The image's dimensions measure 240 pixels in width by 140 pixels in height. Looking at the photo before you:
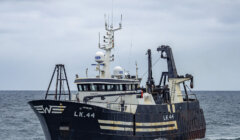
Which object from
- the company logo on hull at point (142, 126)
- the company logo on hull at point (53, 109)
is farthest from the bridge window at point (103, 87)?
the company logo on hull at point (53, 109)

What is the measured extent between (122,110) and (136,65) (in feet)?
27.0

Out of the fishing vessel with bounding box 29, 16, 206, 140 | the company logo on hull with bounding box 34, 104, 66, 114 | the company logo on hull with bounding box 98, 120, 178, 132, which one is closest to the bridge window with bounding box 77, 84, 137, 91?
the fishing vessel with bounding box 29, 16, 206, 140

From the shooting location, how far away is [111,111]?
34125mm

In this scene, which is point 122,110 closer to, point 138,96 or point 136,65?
point 138,96

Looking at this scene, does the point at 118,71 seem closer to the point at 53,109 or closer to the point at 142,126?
the point at 142,126

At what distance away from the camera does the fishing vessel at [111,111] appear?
111 feet

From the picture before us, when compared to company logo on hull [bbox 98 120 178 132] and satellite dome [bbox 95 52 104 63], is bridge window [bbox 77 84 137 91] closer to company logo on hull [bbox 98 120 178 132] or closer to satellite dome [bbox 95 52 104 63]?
satellite dome [bbox 95 52 104 63]

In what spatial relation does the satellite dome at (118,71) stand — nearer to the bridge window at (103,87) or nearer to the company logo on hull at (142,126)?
the bridge window at (103,87)

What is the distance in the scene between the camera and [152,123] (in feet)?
123

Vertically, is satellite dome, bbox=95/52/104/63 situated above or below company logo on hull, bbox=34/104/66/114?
above

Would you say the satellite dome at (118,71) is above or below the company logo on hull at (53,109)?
above

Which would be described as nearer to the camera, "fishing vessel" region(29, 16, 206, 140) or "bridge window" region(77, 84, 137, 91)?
"fishing vessel" region(29, 16, 206, 140)

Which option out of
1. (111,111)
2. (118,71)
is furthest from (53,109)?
(118,71)

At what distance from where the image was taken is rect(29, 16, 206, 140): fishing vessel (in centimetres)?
3381
